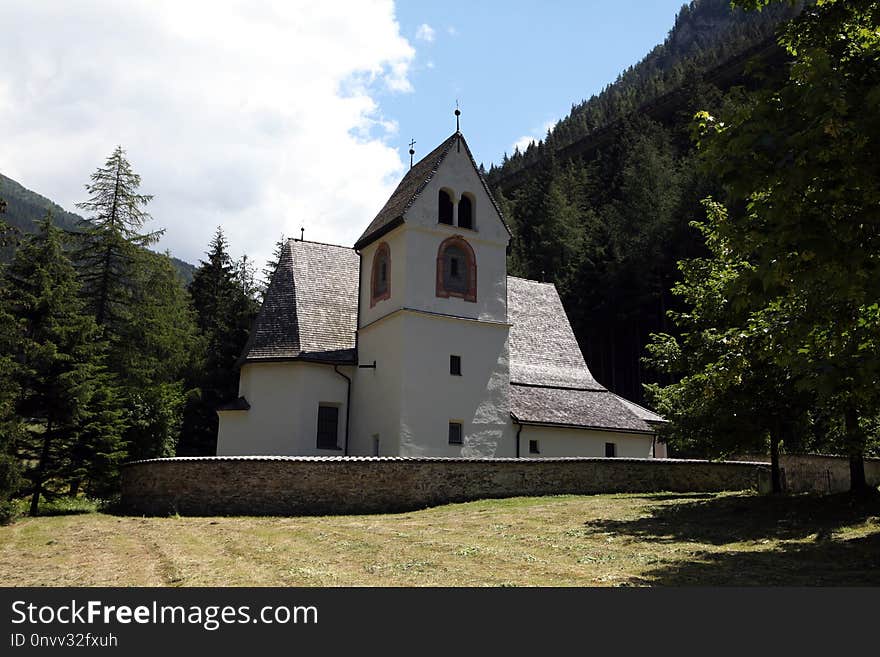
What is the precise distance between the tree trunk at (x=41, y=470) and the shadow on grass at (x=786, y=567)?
2011 centimetres

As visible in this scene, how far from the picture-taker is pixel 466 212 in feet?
98.5

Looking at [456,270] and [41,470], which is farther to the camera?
[456,270]

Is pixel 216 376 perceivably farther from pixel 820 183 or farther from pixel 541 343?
pixel 820 183

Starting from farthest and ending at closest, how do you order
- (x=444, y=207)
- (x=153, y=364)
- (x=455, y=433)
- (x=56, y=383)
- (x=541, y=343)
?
1. (x=153, y=364)
2. (x=541, y=343)
3. (x=444, y=207)
4. (x=455, y=433)
5. (x=56, y=383)

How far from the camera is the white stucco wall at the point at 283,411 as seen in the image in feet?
91.7

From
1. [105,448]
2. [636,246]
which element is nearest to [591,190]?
[636,246]

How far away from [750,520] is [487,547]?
664 cm

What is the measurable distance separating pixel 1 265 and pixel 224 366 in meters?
22.0

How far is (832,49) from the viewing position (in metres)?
10.9

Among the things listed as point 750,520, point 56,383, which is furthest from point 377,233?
point 750,520

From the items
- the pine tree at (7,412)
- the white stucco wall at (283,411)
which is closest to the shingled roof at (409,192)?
the white stucco wall at (283,411)

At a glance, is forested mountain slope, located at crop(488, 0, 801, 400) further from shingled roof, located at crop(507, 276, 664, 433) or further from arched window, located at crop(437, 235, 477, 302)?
arched window, located at crop(437, 235, 477, 302)

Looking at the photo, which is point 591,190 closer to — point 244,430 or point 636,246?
point 636,246

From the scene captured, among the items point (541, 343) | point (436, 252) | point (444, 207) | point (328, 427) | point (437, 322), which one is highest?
point (444, 207)
